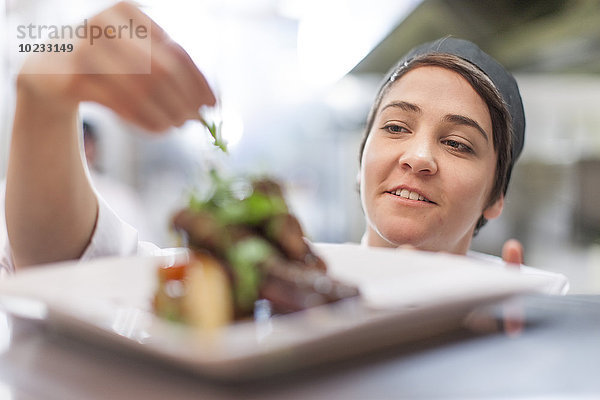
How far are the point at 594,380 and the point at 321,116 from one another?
6204 mm

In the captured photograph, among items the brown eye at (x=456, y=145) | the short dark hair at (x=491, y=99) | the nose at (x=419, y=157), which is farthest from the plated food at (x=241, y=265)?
the short dark hair at (x=491, y=99)

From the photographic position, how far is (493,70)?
151 centimetres

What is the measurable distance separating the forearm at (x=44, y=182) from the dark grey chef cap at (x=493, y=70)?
3.23ft

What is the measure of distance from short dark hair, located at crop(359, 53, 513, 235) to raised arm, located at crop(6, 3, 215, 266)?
90 centimetres

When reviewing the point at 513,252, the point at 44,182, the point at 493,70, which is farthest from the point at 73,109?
the point at 493,70

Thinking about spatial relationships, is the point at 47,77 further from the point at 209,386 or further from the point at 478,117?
the point at 478,117

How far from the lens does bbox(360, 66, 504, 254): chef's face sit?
1344 millimetres

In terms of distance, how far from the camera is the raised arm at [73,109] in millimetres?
692

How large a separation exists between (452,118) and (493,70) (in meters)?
0.27

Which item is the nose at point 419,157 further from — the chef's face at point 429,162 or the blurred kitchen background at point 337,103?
the blurred kitchen background at point 337,103

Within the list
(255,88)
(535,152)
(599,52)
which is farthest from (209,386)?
(255,88)

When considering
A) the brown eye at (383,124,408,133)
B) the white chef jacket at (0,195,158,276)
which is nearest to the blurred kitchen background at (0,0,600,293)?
the white chef jacket at (0,195,158,276)

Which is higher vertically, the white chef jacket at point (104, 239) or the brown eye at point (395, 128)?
the brown eye at point (395, 128)

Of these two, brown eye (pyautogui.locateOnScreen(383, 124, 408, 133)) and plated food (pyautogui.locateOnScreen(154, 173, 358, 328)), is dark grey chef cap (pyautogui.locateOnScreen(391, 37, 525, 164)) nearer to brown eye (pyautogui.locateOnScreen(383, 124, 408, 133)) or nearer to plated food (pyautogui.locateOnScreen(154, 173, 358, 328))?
brown eye (pyautogui.locateOnScreen(383, 124, 408, 133))
